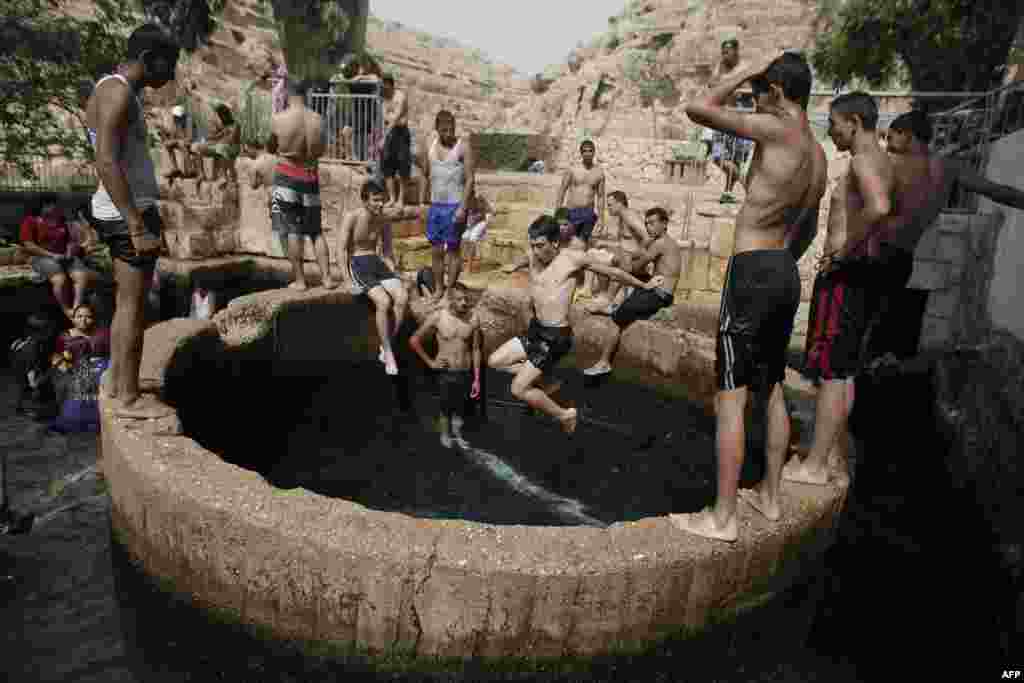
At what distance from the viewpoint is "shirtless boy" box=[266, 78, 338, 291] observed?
6766 millimetres

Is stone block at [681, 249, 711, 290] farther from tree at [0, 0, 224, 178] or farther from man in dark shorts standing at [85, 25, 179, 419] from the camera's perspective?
tree at [0, 0, 224, 178]

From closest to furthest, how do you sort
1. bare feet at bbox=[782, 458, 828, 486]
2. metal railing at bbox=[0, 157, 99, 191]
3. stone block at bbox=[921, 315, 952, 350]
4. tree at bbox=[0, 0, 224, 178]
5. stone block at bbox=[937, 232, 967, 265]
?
bare feet at bbox=[782, 458, 828, 486] < stone block at bbox=[937, 232, 967, 265] < stone block at bbox=[921, 315, 952, 350] < tree at bbox=[0, 0, 224, 178] < metal railing at bbox=[0, 157, 99, 191]

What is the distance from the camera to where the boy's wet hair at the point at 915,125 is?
4180 mm

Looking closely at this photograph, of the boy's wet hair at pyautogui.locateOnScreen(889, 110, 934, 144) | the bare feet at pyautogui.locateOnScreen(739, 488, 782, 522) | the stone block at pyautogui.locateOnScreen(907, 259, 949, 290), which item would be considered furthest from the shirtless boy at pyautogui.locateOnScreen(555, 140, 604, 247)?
the bare feet at pyautogui.locateOnScreen(739, 488, 782, 522)

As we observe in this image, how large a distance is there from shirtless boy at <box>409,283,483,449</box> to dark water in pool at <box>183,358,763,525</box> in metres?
0.44

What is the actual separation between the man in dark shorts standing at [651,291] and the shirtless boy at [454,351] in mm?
1268

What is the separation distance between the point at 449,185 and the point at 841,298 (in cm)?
444

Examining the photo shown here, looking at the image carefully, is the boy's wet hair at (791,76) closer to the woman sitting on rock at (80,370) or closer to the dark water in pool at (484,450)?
the dark water in pool at (484,450)

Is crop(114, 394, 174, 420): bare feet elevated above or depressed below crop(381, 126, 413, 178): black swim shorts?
below

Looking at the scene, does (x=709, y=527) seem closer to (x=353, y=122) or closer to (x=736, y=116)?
(x=736, y=116)

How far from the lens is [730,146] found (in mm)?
13008

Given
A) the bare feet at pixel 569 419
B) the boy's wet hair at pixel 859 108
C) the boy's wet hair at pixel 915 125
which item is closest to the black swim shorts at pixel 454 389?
the bare feet at pixel 569 419

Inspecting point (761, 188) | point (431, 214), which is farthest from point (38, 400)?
point (761, 188)

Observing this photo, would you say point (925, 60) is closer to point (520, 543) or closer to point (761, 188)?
point (761, 188)
